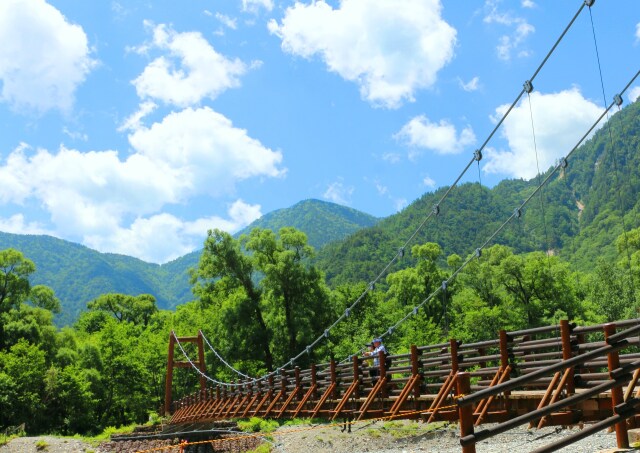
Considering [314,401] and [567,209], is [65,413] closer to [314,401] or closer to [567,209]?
[314,401]

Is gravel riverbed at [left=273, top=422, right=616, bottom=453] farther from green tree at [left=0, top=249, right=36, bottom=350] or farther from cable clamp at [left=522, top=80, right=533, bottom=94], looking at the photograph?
green tree at [left=0, top=249, right=36, bottom=350]

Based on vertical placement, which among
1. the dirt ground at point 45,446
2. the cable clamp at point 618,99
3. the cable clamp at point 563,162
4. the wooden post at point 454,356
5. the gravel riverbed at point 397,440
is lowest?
the dirt ground at point 45,446

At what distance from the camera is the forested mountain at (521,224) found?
72812 millimetres

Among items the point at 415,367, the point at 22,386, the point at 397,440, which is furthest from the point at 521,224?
the point at 415,367

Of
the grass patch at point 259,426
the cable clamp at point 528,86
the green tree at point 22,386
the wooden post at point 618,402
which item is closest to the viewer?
the wooden post at point 618,402

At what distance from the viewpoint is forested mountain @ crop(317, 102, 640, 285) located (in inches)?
2867

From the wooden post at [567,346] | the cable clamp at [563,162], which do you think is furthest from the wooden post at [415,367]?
the cable clamp at [563,162]

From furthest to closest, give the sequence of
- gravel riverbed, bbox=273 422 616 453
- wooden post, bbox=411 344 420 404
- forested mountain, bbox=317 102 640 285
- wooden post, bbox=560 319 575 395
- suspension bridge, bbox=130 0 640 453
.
Answer: 1. forested mountain, bbox=317 102 640 285
2. wooden post, bbox=411 344 420 404
3. gravel riverbed, bbox=273 422 616 453
4. wooden post, bbox=560 319 575 395
5. suspension bridge, bbox=130 0 640 453

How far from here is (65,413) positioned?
36375mm

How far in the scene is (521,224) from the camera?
7838cm

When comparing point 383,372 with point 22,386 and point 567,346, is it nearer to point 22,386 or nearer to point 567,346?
point 567,346

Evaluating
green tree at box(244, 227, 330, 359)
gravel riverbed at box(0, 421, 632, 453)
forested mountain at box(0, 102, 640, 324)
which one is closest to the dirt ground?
green tree at box(244, 227, 330, 359)

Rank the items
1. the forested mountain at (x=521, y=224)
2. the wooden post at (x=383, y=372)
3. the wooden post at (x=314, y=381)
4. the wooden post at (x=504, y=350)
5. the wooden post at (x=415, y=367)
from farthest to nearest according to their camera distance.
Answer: the forested mountain at (x=521, y=224)
the wooden post at (x=314, y=381)
the wooden post at (x=383, y=372)
the wooden post at (x=415, y=367)
the wooden post at (x=504, y=350)

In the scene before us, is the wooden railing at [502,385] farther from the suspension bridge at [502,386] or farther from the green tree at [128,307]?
the green tree at [128,307]
